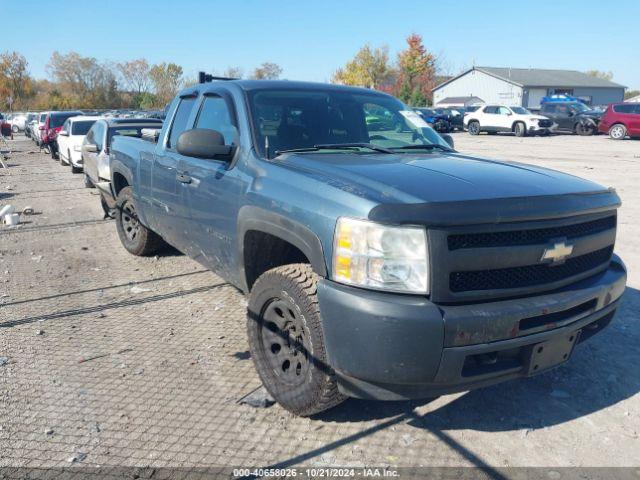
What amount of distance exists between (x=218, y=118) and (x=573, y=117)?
3092 centimetres

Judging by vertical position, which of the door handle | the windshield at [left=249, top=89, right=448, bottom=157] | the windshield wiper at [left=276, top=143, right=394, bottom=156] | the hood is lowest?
the door handle

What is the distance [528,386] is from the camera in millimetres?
3621

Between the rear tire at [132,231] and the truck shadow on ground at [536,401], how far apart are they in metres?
3.88

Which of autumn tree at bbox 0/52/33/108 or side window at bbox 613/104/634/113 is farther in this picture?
autumn tree at bbox 0/52/33/108

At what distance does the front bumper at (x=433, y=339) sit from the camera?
2.44m

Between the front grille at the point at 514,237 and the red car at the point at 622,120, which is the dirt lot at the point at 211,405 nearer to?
the front grille at the point at 514,237

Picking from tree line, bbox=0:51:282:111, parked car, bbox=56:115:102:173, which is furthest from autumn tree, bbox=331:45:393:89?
parked car, bbox=56:115:102:173

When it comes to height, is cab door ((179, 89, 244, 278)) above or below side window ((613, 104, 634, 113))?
below

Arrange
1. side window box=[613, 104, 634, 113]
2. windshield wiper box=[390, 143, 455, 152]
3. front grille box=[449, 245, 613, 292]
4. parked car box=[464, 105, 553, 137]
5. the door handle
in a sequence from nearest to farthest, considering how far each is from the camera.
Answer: front grille box=[449, 245, 613, 292], windshield wiper box=[390, 143, 455, 152], the door handle, side window box=[613, 104, 634, 113], parked car box=[464, 105, 553, 137]

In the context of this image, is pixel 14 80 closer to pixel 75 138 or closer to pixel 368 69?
pixel 368 69

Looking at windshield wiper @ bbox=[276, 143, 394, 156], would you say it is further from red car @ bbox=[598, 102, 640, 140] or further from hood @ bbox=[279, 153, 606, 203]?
red car @ bbox=[598, 102, 640, 140]

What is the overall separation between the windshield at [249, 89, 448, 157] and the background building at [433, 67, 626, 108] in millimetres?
61107

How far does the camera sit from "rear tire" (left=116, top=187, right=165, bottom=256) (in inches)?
251

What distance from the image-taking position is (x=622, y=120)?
86.2 feet
